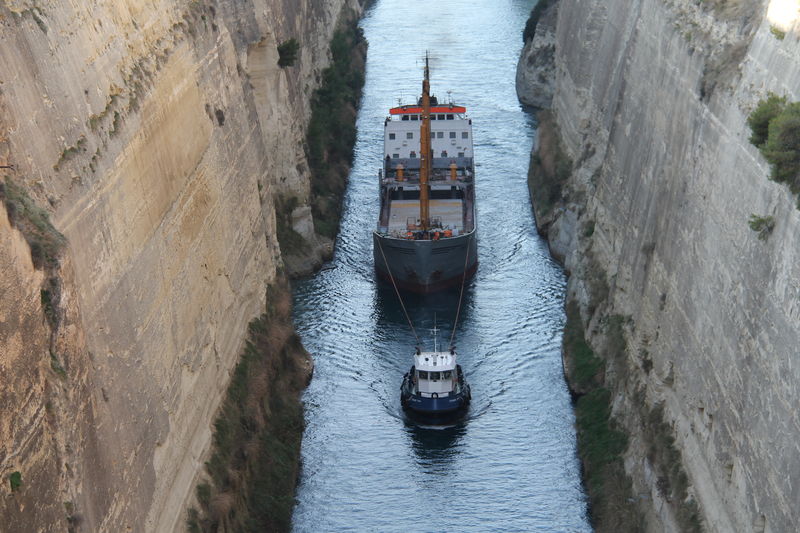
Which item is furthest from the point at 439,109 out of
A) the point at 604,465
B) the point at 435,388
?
the point at 604,465

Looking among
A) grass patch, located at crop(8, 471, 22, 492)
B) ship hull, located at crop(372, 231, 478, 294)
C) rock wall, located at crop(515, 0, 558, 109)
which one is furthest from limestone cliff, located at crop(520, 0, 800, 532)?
rock wall, located at crop(515, 0, 558, 109)

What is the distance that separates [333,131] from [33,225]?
30.8 metres

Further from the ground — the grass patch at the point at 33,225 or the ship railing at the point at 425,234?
the grass patch at the point at 33,225

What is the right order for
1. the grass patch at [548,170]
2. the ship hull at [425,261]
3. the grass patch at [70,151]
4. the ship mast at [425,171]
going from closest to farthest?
the grass patch at [70,151] → the ship hull at [425,261] → the ship mast at [425,171] → the grass patch at [548,170]

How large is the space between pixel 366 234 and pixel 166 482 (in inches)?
814

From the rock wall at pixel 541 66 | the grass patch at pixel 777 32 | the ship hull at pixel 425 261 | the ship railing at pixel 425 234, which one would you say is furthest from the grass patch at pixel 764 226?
the rock wall at pixel 541 66

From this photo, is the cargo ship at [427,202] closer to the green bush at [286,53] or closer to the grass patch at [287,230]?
the grass patch at [287,230]

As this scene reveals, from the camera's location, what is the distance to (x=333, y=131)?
44.0 meters

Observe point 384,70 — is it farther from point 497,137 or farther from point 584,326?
point 584,326

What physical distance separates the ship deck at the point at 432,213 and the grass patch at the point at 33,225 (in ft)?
70.4

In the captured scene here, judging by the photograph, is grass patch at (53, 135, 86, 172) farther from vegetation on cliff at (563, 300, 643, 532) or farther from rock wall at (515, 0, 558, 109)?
rock wall at (515, 0, 558, 109)

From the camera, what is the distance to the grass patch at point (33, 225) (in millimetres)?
13227

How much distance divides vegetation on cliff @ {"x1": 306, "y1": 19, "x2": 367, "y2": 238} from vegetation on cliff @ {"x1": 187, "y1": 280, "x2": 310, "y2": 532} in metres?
9.69

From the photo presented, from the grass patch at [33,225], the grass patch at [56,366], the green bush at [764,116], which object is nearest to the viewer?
the grass patch at [33,225]
